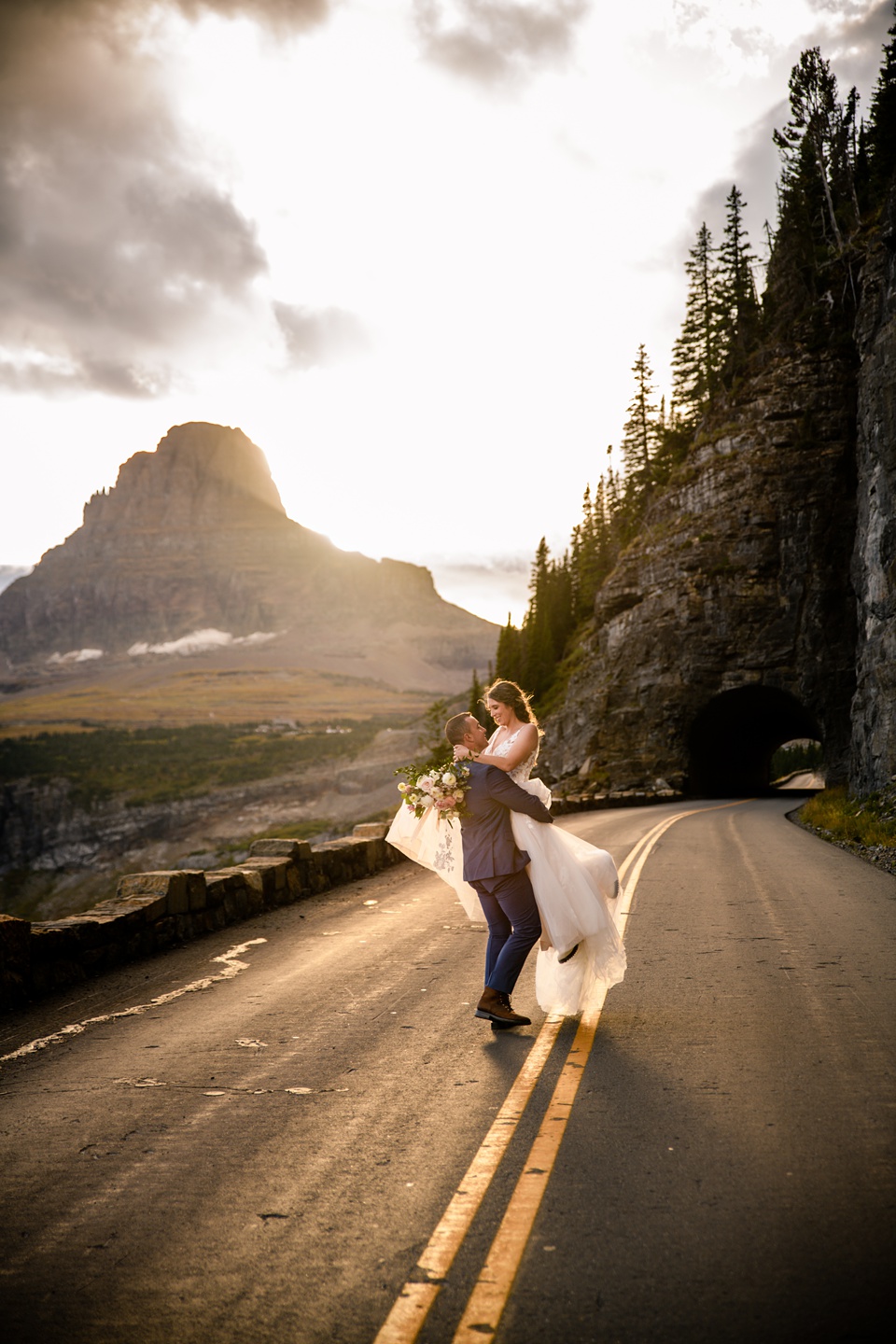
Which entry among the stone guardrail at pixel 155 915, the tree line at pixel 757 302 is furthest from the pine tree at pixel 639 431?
the stone guardrail at pixel 155 915

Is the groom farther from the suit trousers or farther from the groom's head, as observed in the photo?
the groom's head

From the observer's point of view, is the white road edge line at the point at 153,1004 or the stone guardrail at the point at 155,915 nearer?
the white road edge line at the point at 153,1004

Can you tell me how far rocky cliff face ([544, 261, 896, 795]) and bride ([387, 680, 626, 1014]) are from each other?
36268mm

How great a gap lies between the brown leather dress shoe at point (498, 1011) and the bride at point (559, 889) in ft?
0.99

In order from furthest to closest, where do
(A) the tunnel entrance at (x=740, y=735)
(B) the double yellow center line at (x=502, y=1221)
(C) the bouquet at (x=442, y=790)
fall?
(A) the tunnel entrance at (x=740, y=735)
(C) the bouquet at (x=442, y=790)
(B) the double yellow center line at (x=502, y=1221)

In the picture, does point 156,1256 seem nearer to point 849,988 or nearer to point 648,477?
point 849,988

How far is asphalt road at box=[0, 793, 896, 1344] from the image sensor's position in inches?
110

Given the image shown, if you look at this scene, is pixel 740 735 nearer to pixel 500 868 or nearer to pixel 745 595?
pixel 745 595

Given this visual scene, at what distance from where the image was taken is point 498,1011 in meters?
5.77

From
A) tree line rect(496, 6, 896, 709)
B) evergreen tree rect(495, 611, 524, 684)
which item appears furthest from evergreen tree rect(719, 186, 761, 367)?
evergreen tree rect(495, 611, 524, 684)

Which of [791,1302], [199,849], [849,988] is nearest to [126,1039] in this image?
[791,1302]

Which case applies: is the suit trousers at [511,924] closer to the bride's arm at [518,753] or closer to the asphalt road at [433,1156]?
the asphalt road at [433,1156]

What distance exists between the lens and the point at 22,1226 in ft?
11.1

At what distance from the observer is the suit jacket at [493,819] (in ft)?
19.2
